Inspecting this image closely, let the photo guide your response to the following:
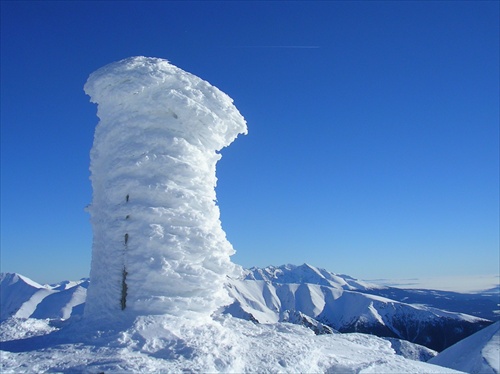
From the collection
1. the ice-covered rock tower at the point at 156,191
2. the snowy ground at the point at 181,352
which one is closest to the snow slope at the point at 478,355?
the snowy ground at the point at 181,352

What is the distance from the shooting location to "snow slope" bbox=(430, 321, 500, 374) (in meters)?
28.4

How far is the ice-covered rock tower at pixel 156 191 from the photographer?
14609 mm

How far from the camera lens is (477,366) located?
29.8m

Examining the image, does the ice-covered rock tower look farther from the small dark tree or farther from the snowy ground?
the snowy ground

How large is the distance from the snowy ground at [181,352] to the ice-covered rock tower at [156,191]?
1.30m

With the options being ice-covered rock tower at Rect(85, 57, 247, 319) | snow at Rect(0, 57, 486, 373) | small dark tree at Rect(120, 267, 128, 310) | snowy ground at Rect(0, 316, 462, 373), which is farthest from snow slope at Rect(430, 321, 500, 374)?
small dark tree at Rect(120, 267, 128, 310)

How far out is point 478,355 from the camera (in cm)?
3297

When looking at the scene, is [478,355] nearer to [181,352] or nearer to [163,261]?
[163,261]

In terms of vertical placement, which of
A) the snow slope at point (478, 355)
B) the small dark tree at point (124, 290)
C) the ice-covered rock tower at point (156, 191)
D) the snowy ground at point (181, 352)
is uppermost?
the ice-covered rock tower at point (156, 191)

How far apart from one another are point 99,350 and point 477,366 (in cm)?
2694

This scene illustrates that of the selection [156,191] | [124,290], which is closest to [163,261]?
[124,290]

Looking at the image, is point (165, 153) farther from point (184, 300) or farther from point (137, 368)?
point (137, 368)

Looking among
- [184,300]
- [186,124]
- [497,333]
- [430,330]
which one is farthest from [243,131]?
[430,330]

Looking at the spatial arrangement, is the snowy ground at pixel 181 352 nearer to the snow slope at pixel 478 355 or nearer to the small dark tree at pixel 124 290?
the small dark tree at pixel 124 290
